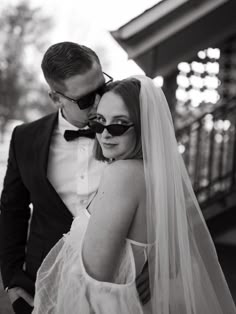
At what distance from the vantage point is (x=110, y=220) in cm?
175

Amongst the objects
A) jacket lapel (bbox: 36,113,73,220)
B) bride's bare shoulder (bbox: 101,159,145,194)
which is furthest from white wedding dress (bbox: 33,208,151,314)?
jacket lapel (bbox: 36,113,73,220)

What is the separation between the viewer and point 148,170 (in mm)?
1918

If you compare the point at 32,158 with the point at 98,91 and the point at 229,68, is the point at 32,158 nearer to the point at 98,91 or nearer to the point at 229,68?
the point at 98,91

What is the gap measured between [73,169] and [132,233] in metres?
0.84

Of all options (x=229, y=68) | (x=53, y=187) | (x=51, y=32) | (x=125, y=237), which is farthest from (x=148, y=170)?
(x=51, y=32)

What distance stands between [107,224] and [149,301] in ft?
1.53

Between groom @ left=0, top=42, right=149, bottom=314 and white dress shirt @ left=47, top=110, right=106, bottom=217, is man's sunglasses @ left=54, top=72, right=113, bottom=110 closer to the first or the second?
groom @ left=0, top=42, right=149, bottom=314

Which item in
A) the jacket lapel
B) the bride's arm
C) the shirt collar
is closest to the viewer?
the bride's arm

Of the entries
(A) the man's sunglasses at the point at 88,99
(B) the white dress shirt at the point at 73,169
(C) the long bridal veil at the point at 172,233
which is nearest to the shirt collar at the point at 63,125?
(B) the white dress shirt at the point at 73,169

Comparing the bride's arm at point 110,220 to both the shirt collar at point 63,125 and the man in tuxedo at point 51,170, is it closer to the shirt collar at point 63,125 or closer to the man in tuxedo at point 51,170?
the man in tuxedo at point 51,170

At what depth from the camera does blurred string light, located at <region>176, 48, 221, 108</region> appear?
988 cm

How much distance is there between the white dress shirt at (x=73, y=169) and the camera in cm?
251

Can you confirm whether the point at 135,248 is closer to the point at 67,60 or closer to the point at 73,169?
the point at 73,169

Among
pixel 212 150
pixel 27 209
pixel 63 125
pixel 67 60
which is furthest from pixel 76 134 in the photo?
pixel 212 150
